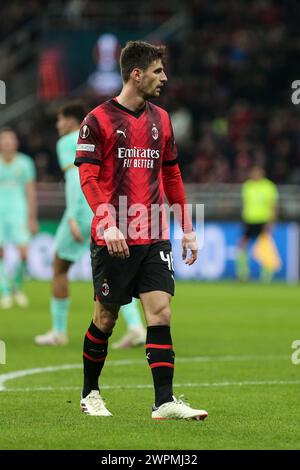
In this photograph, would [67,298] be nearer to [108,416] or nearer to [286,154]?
[108,416]

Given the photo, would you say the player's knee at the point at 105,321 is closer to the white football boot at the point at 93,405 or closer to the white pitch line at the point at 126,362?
the white football boot at the point at 93,405

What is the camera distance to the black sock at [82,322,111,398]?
7164 mm

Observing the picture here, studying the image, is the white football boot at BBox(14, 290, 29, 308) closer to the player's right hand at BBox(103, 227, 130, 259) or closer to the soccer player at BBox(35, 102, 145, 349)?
the soccer player at BBox(35, 102, 145, 349)

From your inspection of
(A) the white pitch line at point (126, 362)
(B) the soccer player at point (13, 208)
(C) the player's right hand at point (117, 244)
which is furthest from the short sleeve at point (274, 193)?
(C) the player's right hand at point (117, 244)

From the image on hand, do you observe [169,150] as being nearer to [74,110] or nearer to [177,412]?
[177,412]

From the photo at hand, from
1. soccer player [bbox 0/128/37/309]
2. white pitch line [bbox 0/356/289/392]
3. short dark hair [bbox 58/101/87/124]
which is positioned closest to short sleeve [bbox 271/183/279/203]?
soccer player [bbox 0/128/37/309]

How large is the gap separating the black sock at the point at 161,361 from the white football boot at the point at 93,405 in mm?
399

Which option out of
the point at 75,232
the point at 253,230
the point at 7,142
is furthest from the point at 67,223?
the point at 253,230

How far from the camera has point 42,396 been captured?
8039 millimetres

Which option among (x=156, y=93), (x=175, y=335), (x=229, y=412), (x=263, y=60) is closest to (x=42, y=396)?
(x=229, y=412)

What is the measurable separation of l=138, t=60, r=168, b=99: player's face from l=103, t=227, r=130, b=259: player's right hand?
0.92 m

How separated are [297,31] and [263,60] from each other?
161cm

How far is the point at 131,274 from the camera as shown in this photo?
6973 millimetres

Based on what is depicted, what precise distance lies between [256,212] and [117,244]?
1693 centimetres
